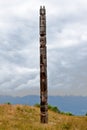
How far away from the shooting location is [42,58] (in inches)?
1238

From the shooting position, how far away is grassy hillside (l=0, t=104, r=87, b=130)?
2688 centimetres

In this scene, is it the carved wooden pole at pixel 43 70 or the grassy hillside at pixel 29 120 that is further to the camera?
the carved wooden pole at pixel 43 70

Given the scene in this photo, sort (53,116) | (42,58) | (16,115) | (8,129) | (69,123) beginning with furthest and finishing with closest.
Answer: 1. (53,116)
2. (16,115)
3. (42,58)
4. (69,123)
5. (8,129)

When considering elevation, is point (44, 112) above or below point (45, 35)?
below

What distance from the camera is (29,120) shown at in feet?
106

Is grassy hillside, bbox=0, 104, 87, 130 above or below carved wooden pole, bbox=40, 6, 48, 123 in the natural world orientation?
below

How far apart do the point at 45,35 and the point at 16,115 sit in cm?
823

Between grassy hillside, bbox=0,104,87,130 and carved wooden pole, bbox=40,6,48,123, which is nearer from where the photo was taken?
grassy hillside, bbox=0,104,87,130

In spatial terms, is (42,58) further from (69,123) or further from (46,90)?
(69,123)

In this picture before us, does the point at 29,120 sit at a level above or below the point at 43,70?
below

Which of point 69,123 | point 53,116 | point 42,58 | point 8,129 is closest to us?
point 8,129

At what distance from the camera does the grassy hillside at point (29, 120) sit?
26.9m

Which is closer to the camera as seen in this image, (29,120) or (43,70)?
(43,70)

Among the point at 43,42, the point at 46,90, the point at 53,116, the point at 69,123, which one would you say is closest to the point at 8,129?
the point at 69,123
